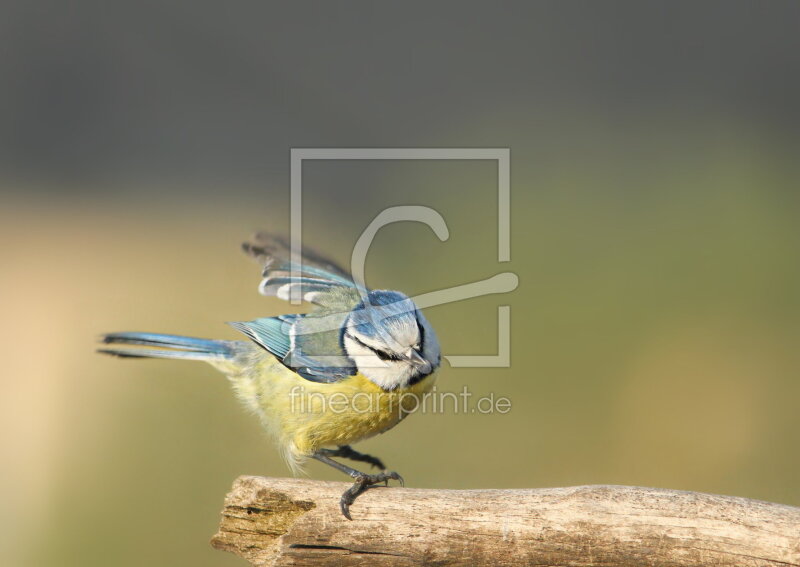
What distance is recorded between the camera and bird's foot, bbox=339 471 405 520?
55.5 inches

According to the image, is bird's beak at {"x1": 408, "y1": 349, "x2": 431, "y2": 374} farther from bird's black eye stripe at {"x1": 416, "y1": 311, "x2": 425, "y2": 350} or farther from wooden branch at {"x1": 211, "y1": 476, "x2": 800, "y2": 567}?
wooden branch at {"x1": 211, "y1": 476, "x2": 800, "y2": 567}

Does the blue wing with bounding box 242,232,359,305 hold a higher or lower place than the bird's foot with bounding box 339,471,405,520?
higher

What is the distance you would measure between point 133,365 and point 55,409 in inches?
12.2

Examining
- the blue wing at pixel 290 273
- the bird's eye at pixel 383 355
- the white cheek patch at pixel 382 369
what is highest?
the blue wing at pixel 290 273

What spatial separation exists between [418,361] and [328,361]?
0.63 ft

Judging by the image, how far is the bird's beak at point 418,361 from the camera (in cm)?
153

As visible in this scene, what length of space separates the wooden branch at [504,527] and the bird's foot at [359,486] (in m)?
0.01

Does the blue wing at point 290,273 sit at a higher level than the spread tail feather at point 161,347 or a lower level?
higher

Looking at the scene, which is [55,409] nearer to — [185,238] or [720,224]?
[185,238]

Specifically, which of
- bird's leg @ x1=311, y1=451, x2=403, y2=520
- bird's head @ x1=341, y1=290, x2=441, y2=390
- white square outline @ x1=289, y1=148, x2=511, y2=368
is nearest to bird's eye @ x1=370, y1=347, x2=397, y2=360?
bird's head @ x1=341, y1=290, x2=441, y2=390

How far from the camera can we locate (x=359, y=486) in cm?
146

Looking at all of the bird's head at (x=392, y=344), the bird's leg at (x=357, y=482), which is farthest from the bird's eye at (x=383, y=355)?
the bird's leg at (x=357, y=482)

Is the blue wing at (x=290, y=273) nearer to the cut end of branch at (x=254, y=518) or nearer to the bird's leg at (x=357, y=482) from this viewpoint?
the bird's leg at (x=357, y=482)

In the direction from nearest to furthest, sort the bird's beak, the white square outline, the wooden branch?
1. the wooden branch
2. the bird's beak
3. the white square outline
